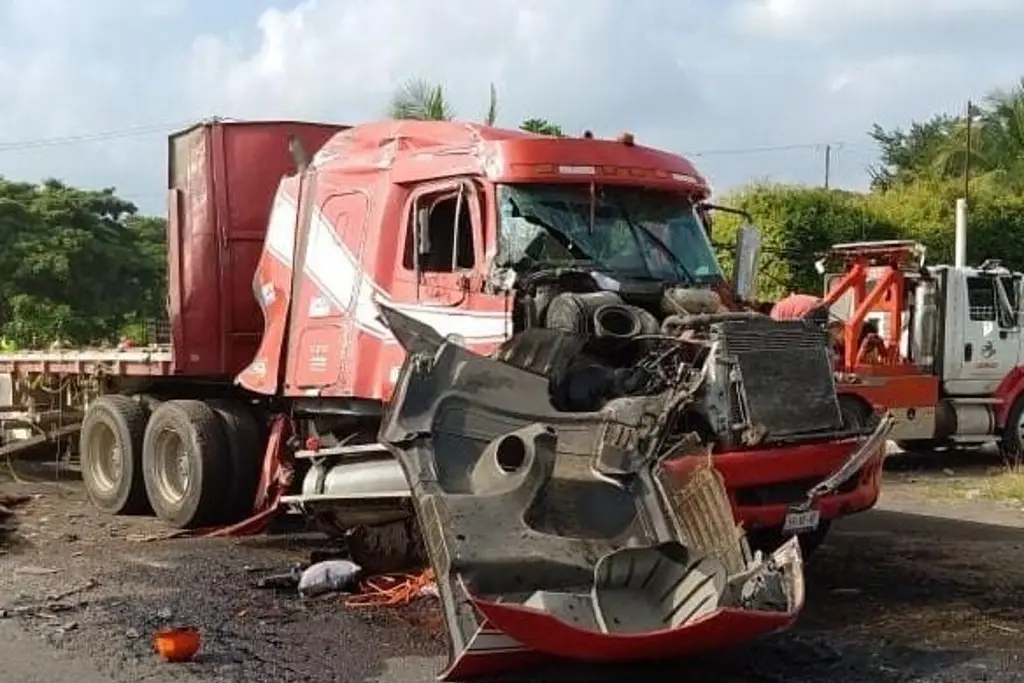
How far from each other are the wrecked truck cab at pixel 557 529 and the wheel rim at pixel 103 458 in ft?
20.1

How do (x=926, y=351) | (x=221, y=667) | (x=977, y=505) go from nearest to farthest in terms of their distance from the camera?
1. (x=221, y=667)
2. (x=977, y=505)
3. (x=926, y=351)

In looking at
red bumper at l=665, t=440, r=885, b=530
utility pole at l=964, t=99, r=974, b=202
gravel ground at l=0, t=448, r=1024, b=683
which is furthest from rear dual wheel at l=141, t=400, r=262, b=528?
utility pole at l=964, t=99, r=974, b=202

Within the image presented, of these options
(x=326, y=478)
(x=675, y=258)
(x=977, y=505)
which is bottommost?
(x=977, y=505)

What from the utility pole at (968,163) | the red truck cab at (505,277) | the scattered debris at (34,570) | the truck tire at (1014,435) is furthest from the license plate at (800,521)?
the utility pole at (968,163)

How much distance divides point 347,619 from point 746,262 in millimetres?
3836

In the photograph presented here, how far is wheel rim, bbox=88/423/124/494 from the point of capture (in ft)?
41.6

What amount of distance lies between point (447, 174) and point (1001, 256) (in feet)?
70.5

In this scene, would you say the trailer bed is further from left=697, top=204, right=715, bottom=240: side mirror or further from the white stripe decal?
left=697, top=204, right=715, bottom=240: side mirror

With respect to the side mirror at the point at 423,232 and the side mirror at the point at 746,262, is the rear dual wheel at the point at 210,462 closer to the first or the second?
the side mirror at the point at 423,232

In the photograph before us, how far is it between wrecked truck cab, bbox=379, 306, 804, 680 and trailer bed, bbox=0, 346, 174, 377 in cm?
523

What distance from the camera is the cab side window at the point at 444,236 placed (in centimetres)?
876

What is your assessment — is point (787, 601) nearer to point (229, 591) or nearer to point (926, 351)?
point (229, 591)

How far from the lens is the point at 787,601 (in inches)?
247

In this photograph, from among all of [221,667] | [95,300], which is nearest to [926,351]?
[221,667]
